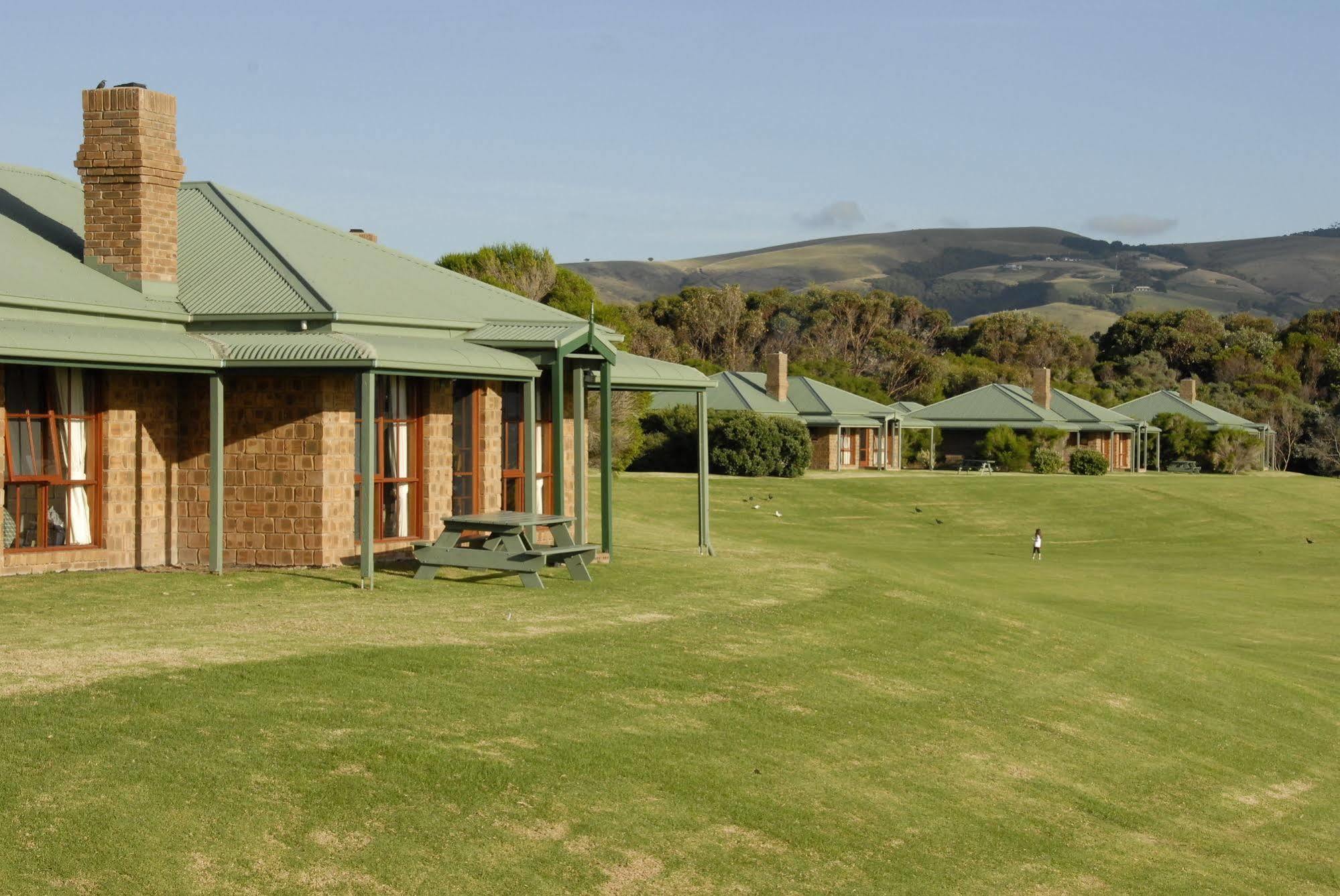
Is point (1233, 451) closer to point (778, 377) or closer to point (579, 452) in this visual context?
point (778, 377)

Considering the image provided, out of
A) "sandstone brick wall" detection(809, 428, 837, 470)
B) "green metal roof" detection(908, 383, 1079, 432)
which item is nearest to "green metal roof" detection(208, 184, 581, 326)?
"sandstone brick wall" detection(809, 428, 837, 470)

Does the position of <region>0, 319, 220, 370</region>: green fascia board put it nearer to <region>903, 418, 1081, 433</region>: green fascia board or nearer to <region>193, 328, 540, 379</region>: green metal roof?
<region>193, 328, 540, 379</region>: green metal roof

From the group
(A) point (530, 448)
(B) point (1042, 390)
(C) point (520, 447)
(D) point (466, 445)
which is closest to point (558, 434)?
(A) point (530, 448)

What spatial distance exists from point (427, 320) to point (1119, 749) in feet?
33.3

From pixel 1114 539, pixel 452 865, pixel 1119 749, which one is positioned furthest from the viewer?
pixel 1114 539

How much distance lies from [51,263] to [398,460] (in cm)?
466

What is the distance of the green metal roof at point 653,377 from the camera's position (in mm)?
21281

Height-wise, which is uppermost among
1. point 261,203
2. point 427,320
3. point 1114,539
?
point 261,203

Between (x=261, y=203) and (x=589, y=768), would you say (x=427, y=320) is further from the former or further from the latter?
(x=589, y=768)

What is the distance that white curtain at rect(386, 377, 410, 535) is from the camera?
18.9 meters

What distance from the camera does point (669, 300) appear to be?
323 feet

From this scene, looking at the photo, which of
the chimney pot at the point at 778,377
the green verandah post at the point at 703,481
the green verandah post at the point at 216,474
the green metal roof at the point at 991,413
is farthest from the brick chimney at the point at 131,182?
the green metal roof at the point at 991,413

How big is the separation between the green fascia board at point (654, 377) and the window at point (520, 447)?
1124 mm

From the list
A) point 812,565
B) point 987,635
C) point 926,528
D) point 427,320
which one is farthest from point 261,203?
point 926,528
